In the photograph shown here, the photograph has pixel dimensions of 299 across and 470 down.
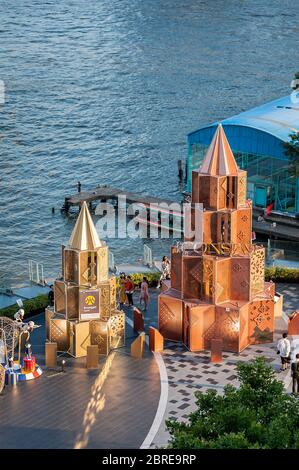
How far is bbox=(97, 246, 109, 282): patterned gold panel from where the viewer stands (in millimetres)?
45312

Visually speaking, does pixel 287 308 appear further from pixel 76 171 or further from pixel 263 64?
pixel 263 64

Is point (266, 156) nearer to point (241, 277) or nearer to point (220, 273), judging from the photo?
point (241, 277)

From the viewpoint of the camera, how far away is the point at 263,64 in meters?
126

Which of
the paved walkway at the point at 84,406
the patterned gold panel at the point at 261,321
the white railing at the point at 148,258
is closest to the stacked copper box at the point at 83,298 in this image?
the paved walkway at the point at 84,406

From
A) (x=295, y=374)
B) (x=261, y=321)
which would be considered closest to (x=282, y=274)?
(x=261, y=321)

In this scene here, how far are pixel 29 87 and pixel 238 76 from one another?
2316 centimetres

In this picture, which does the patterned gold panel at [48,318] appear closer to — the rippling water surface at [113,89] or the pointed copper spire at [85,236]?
the pointed copper spire at [85,236]

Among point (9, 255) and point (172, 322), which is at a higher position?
point (172, 322)

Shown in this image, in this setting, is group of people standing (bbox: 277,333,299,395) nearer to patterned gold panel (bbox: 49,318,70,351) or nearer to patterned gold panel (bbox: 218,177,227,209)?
patterned gold panel (bbox: 218,177,227,209)

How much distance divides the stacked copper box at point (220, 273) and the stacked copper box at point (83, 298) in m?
3.16

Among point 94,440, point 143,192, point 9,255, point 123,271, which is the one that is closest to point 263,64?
point 143,192

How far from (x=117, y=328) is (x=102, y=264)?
3033 millimetres

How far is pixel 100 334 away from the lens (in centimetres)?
4575

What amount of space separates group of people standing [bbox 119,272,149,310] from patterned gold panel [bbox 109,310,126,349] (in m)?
4.19
